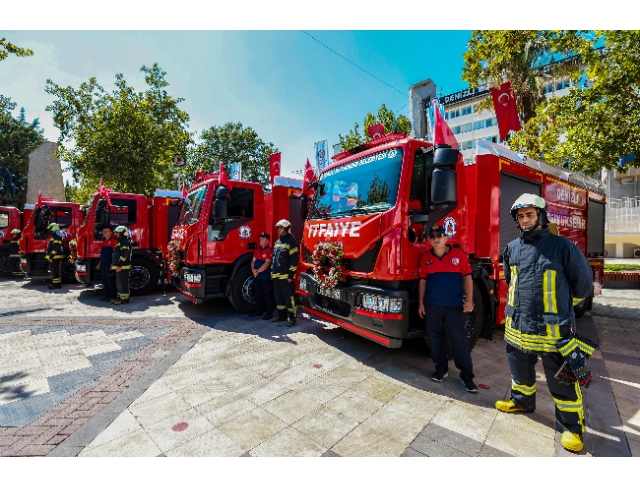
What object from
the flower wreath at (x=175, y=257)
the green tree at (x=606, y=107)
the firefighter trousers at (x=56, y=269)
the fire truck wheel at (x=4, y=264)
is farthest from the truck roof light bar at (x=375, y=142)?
the fire truck wheel at (x=4, y=264)

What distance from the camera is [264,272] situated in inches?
242

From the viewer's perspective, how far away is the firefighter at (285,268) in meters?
5.59

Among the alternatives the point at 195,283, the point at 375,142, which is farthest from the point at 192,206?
the point at 375,142

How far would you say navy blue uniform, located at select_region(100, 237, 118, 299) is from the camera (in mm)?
7648

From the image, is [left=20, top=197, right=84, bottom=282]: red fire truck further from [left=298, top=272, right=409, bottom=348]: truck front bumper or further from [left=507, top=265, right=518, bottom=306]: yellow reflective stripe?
[left=507, top=265, right=518, bottom=306]: yellow reflective stripe

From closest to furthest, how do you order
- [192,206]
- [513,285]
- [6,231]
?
[513,285], [192,206], [6,231]

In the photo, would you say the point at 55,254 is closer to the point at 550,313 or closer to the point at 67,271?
the point at 67,271

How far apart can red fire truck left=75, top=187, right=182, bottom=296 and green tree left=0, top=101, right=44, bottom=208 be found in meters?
25.8

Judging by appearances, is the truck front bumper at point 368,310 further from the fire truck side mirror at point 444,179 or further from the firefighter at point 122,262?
the firefighter at point 122,262

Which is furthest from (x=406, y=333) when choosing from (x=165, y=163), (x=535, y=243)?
(x=165, y=163)

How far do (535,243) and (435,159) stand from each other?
122cm

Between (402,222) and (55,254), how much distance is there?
971 centimetres

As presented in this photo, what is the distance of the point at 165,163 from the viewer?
52.1 feet

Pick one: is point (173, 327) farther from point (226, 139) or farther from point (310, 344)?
point (226, 139)
